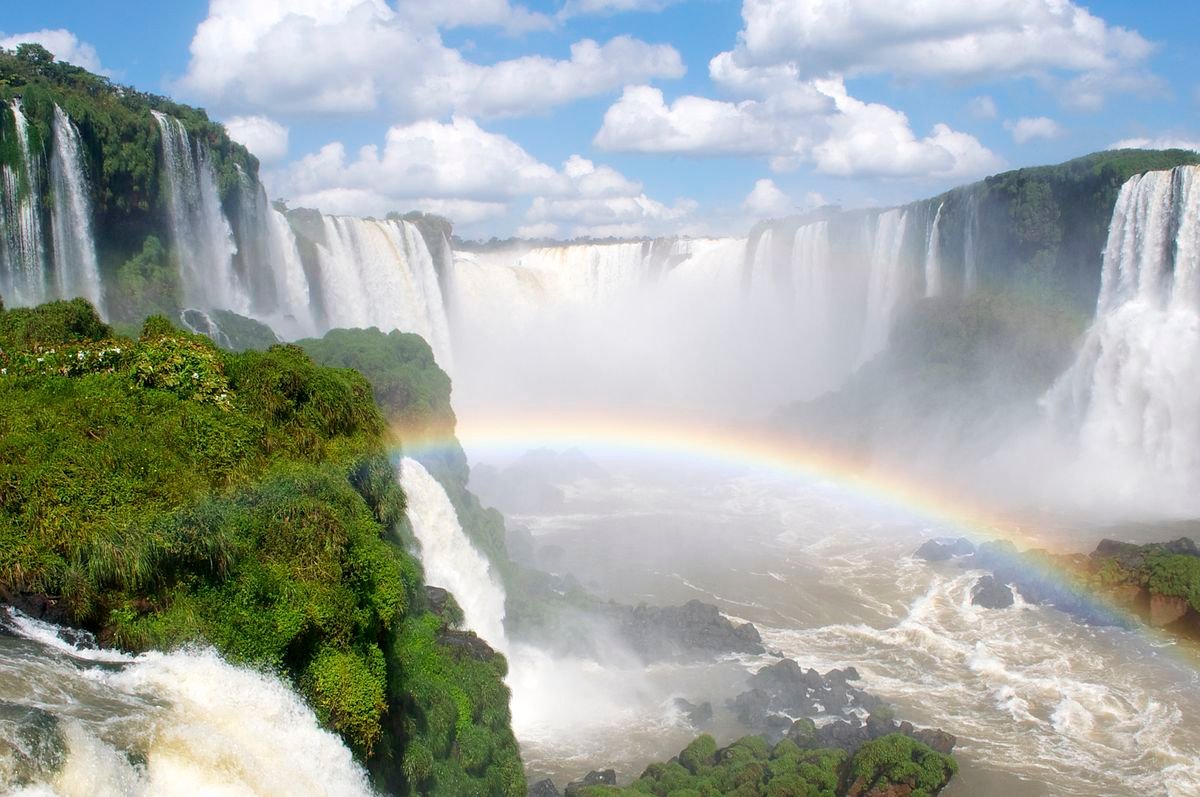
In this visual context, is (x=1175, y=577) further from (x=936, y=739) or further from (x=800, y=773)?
(x=800, y=773)

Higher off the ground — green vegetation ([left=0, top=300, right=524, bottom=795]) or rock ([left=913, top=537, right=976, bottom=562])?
green vegetation ([left=0, top=300, right=524, bottom=795])

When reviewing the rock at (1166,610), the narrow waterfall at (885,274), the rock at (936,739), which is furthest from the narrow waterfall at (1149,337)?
the rock at (936,739)

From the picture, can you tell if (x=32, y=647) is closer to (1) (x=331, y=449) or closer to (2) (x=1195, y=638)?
(1) (x=331, y=449)

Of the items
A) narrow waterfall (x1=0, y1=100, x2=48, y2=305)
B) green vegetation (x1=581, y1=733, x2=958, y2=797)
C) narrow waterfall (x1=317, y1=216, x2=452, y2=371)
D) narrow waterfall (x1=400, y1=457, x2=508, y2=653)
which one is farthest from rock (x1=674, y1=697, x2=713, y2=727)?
narrow waterfall (x1=317, y1=216, x2=452, y2=371)

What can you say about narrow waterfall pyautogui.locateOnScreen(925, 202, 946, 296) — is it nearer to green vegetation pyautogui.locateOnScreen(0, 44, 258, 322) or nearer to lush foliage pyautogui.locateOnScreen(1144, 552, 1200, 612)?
lush foliage pyautogui.locateOnScreen(1144, 552, 1200, 612)

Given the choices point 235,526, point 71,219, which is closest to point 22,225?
point 71,219

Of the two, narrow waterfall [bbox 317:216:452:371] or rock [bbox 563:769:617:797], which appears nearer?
rock [bbox 563:769:617:797]

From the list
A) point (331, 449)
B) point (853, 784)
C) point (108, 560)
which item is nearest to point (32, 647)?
point (108, 560)

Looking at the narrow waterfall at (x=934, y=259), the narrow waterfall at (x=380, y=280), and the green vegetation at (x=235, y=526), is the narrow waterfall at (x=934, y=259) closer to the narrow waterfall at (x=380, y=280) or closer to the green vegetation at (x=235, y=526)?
the narrow waterfall at (x=380, y=280)
